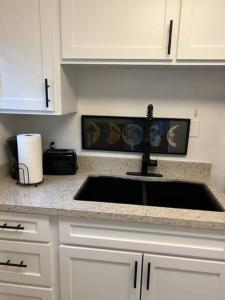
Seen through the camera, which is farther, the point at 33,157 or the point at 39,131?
the point at 39,131

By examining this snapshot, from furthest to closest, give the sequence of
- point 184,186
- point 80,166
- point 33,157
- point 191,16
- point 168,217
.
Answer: point 80,166
point 184,186
point 33,157
point 191,16
point 168,217

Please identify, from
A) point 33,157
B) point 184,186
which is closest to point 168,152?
point 184,186

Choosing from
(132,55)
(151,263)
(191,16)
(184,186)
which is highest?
(191,16)

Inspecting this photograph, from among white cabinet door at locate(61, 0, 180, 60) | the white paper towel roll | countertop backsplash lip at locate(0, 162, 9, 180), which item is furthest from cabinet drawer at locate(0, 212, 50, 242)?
white cabinet door at locate(61, 0, 180, 60)

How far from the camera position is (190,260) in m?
1.13

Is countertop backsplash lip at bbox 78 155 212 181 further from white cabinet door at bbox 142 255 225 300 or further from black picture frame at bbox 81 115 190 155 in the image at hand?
white cabinet door at bbox 142 255 225 300

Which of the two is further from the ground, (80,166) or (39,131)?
(39,131)

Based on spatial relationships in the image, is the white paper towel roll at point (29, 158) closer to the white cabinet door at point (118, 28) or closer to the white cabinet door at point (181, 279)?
the white cabinet door at point (118, 28)

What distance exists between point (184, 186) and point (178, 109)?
527 mm

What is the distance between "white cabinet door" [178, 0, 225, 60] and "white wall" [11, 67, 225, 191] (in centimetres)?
32

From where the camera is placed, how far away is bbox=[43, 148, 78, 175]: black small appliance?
158 cm

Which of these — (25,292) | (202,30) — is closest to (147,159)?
(202,30)

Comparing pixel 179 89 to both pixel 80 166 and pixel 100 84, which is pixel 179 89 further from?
pixel 80 166

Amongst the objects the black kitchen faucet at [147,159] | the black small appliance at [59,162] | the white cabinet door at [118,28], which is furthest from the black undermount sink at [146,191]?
the white cabinet door at [118,28]
